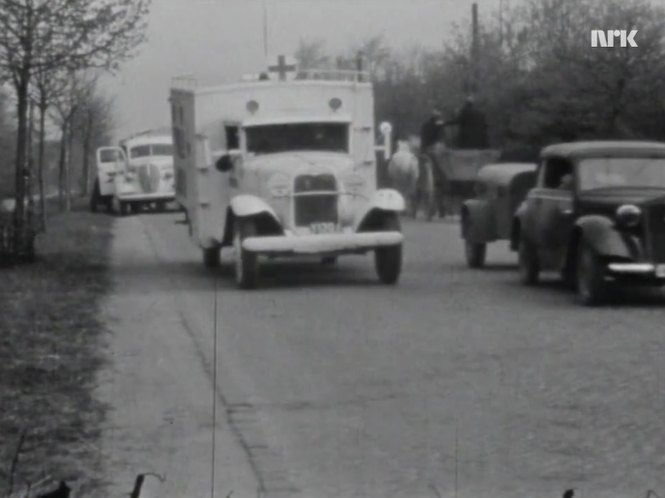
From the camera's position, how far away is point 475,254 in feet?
81.1

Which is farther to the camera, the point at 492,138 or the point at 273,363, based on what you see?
the point at 492,138

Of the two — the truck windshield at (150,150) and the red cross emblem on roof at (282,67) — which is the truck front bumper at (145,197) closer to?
the truck windshield at (150,150)

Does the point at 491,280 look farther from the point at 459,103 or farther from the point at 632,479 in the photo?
the point at 459,103

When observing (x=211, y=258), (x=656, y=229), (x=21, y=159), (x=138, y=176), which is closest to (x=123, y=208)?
(x=138, y=176)

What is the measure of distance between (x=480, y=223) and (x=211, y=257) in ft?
11.4

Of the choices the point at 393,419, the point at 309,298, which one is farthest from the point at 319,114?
the point at 393,419

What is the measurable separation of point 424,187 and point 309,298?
59.3ft

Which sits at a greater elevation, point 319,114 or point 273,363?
point 319,114

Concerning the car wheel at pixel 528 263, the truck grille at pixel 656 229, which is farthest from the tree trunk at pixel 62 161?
the truck grille at pixel 656 229

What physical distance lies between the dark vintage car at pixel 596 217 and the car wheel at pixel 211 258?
15.6 feet

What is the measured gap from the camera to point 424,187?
38.3 metres

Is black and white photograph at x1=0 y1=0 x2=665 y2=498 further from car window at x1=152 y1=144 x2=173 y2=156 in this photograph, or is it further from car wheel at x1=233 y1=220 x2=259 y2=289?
car window at x1=152 y1=144 x2=173 y2=156

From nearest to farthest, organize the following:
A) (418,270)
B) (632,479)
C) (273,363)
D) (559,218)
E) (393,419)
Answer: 1. (632,479)
2. (393,419)
3. (273,363)
4. (559,218)
5. (418,270)

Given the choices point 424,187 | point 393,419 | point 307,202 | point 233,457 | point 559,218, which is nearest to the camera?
point 233,457
